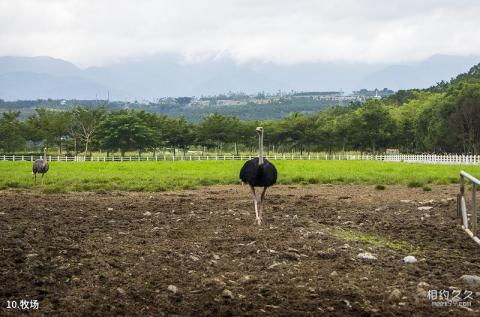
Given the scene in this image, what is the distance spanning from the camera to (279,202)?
1777 cm

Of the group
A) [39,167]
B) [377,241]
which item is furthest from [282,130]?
[377,241]

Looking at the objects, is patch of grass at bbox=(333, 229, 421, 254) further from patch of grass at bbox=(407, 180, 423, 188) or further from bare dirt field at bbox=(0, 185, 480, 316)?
patch of grass at bbox=(407, 180, 423, 188)

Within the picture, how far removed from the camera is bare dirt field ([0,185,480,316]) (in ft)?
23.3

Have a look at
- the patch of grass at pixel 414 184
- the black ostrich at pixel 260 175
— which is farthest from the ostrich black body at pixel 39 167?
the patch of grass at pixel 414 184

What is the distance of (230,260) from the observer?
9469 millimetres

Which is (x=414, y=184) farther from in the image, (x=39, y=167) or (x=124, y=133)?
(x=124, y=133)

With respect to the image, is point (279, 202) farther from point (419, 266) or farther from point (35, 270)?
point (35, 270)

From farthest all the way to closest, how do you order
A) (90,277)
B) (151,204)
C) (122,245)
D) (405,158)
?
(405,158) < (151,204) < (122,245) < (90,277)

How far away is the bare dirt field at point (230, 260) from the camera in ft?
23.3

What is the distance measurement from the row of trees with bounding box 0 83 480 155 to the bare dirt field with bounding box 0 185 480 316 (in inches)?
2794

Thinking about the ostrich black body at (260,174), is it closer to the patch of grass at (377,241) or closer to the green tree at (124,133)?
the patch of grass at (377,241)

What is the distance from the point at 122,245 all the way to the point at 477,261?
5.87m

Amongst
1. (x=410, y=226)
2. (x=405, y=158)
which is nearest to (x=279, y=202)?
(x=410, y=226)

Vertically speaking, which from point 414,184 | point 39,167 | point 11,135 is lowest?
point 414,184
